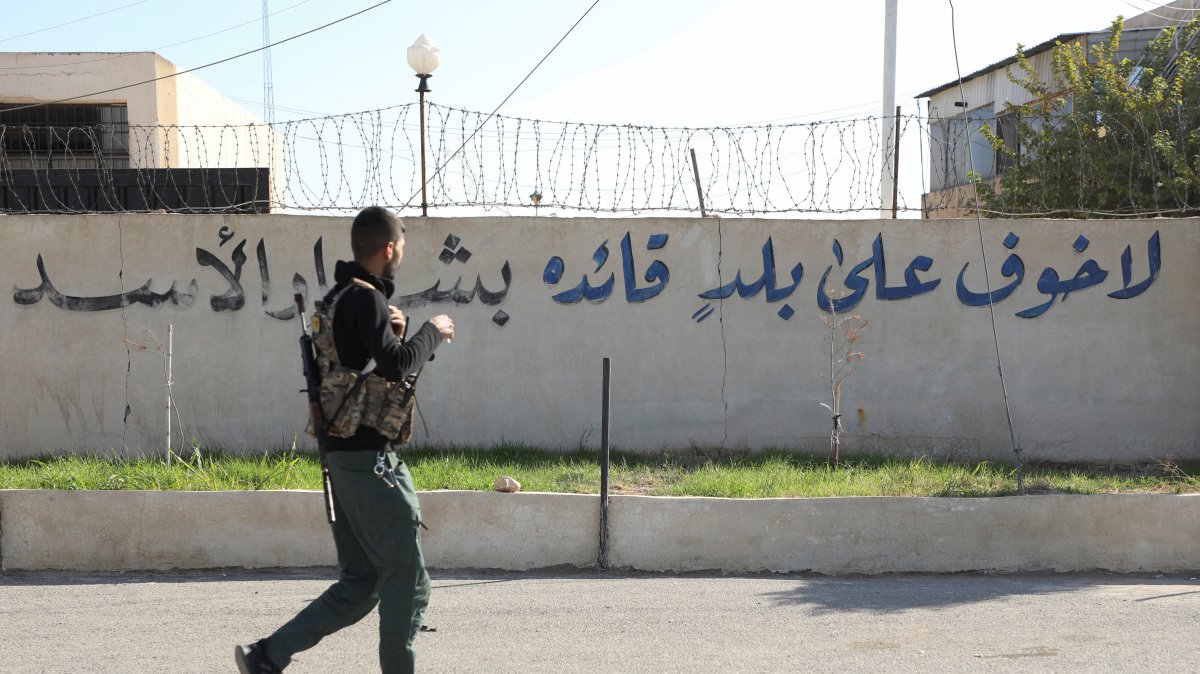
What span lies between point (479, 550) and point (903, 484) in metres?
2.53

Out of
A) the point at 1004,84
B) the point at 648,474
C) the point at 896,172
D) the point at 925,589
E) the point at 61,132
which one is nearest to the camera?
the point at 925,589

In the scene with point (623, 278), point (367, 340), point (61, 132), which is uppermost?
point (61, 132)

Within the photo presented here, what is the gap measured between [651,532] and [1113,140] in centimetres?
650

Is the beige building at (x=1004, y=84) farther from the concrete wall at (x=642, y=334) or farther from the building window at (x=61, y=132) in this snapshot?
the building window at (x=61, y=132)

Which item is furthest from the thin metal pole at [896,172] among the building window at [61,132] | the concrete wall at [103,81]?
the building window at [61,132]

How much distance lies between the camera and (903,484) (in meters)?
6.40

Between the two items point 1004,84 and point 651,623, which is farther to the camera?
point 1004,84

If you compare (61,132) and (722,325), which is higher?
(61,132)

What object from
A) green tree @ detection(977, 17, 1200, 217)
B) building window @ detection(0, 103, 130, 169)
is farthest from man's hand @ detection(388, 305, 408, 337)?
building window @ detection(0, 103, 130, 169)

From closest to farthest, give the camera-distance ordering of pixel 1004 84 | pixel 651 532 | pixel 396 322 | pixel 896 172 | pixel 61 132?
pixel 396 322, pixel 651 532, pixel 896 172, pixel 61 132, pixel 1004 84

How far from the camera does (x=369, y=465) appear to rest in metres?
3.25

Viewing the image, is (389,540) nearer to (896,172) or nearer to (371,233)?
(371,233)

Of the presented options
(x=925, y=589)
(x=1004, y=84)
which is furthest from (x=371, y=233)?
(x=1004, y=84)

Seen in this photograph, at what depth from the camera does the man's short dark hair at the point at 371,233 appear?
3408mm
